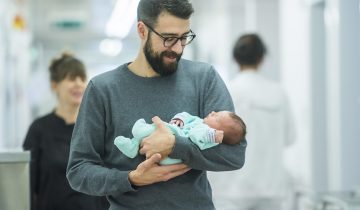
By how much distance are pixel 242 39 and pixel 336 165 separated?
4.35ft

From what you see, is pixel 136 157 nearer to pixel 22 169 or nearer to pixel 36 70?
pixel 22 169

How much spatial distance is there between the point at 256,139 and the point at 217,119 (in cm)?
169

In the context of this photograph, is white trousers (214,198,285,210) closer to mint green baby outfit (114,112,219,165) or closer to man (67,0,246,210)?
man (67,0,246,210)

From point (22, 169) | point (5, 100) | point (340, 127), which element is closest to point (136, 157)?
point (22, 169)

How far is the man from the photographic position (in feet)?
5.78

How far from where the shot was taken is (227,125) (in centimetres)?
180

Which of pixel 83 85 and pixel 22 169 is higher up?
pixel 83 85

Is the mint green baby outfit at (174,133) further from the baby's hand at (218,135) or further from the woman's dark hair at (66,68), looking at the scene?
the woman's dark hair at (66,68)

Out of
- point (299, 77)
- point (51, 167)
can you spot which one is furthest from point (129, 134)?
point (299, 77)

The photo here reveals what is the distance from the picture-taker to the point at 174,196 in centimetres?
182

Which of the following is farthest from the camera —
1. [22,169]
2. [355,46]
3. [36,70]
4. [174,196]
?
[36,70]

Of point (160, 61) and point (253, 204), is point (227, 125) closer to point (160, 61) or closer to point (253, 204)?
point (160, 61)

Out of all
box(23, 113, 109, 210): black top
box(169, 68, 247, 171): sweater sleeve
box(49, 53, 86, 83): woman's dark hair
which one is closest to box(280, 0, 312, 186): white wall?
box(49, 53, 86, 83): woman's dark hair

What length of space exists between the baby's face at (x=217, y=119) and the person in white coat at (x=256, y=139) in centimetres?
161
